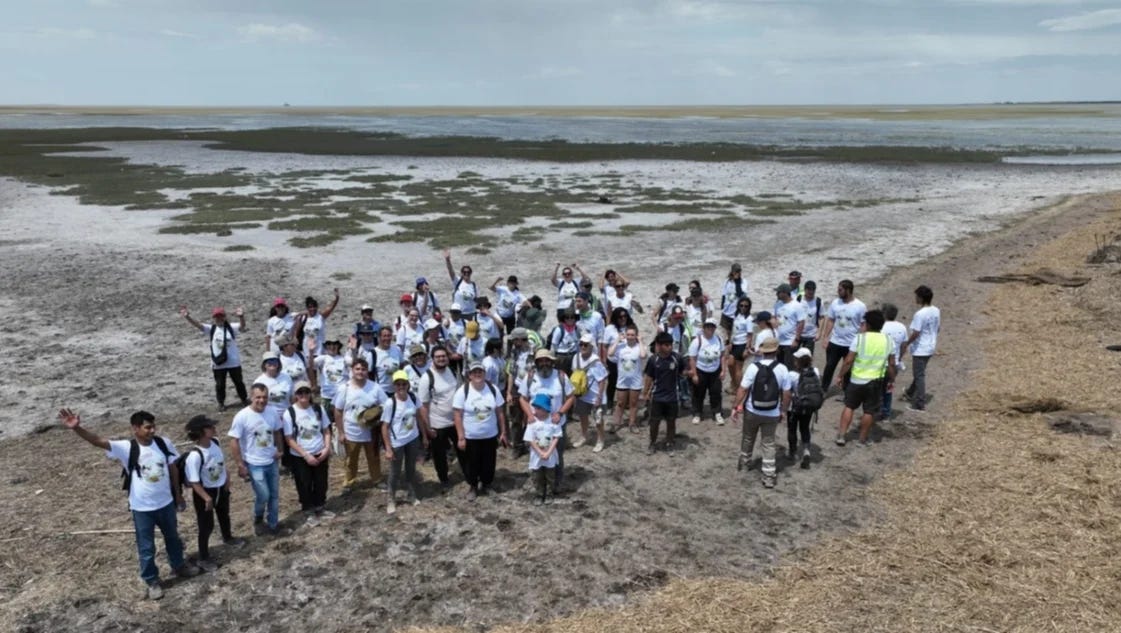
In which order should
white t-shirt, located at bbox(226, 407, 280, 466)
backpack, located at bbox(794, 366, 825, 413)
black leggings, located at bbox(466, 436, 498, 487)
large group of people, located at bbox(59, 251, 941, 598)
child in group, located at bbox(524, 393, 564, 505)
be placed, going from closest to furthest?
1. large group of people, located at bbox(59, 251, 941, 598)
2. white t-shirt, located at bbox(226, 407, 280, 466)
3. child in group, located at bbox(524, 393, 564, 505)
4. black leggings, located at bbox(466, 436, 498, 487)
5. backpack, located at bbox(794, 366, 825, 413)

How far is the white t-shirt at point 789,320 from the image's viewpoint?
13578mm

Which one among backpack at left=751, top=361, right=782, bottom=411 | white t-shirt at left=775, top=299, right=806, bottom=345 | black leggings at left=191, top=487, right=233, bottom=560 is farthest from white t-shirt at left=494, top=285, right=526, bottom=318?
black leggings at left=191, top=487, right=233, bottom=560

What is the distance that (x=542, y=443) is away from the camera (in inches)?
384

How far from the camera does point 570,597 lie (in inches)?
316

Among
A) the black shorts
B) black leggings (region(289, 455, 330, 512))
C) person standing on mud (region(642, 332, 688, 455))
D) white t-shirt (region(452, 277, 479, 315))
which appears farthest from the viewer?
white t-shirt (region(452, 277, 479, 315))

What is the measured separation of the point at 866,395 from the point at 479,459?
6.04m

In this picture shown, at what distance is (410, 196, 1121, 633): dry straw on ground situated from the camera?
24.6 ft

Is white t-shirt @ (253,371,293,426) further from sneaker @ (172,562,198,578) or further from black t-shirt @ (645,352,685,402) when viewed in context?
black t-shirt @ (645,352,685,402)

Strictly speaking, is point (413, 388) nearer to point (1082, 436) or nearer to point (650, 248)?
point (1082, 436)

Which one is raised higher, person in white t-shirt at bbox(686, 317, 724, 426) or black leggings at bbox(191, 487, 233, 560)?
person in white t-shirt at bbox(686, 317, 724, 426)

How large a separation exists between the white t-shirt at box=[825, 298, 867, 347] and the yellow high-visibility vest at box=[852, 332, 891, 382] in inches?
51.1

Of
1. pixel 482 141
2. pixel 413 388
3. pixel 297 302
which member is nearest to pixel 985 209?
pixel 297 302

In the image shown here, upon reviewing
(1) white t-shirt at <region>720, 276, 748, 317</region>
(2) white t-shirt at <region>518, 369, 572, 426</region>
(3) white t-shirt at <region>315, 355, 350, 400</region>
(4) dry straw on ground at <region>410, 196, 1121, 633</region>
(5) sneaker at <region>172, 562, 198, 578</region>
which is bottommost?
(5) sneaker at <region>172, 562, 198, 578</region>

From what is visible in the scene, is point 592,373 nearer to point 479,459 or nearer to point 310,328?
point 479,459
